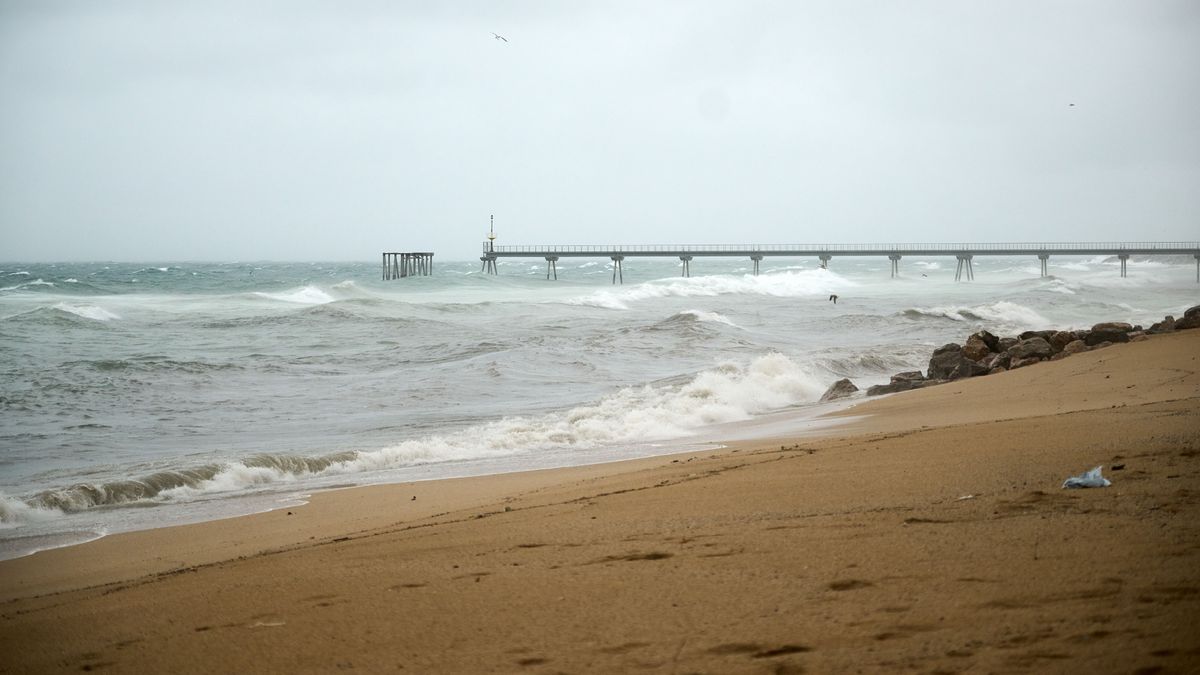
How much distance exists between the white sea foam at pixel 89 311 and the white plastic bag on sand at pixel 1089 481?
34.4 metres

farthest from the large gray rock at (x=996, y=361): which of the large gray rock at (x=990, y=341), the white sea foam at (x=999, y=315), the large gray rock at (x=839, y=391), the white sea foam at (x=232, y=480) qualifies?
the white sea foam at (x=999, y=315)

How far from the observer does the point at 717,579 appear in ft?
11.3

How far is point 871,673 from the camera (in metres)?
2.51

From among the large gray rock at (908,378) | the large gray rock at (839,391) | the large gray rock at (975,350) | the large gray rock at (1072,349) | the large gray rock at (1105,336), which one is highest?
the large gray rock at (1105,336)

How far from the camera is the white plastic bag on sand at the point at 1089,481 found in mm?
4211

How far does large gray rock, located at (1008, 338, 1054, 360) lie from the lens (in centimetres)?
1442

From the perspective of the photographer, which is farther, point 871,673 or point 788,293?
point 788,293

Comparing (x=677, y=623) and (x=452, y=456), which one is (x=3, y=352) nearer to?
(x=452, y=456)

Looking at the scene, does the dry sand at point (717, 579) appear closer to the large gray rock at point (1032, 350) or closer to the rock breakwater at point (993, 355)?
the rock breakwater at point (993, 355)

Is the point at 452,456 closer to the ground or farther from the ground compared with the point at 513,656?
closer to the ground

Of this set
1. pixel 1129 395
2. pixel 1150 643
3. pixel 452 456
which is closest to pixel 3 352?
pixel 452 456

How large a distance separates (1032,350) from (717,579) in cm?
1276

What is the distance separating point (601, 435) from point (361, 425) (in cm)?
352

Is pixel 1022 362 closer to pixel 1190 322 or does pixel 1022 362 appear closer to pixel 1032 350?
pixel 1032 350
